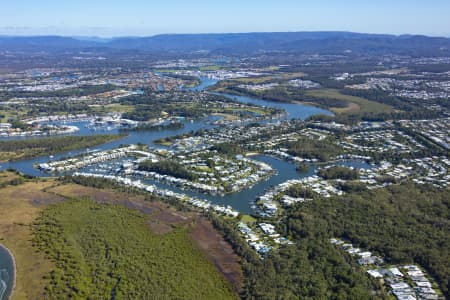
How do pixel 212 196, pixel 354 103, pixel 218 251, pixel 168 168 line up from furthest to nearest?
pixel 354 103 < pixel 168 168 < pixel 212 196 < pixel 218 251

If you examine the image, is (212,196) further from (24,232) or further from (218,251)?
(24,232)

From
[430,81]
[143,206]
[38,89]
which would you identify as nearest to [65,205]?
[143,206]

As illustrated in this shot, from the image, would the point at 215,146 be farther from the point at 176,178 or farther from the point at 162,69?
the point at 162,69

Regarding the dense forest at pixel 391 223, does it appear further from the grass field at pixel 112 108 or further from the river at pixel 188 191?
the grass field at pixel 112 108

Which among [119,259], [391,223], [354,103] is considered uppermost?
[354,103]

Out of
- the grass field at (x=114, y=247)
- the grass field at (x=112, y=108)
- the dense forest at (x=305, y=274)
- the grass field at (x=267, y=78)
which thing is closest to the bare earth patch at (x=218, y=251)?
the grass field at (x=114, y=247)

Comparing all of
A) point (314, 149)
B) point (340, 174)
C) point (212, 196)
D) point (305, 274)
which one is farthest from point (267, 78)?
point (305, 274)

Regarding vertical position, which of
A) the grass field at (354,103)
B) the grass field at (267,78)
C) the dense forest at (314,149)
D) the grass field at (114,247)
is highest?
the grass field at (267,78)
